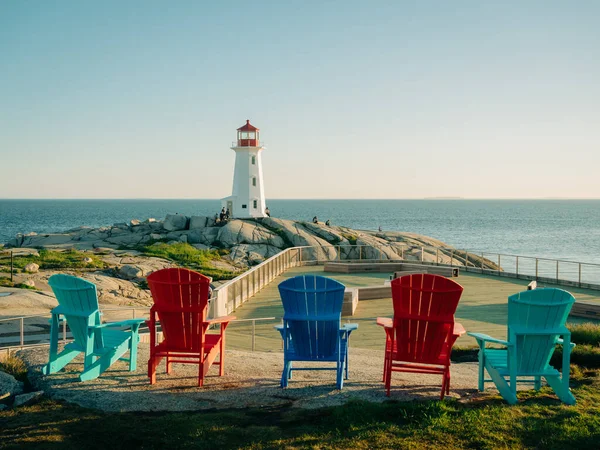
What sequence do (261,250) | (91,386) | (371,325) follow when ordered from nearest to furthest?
(91,386) < (371,325) < (261,250)

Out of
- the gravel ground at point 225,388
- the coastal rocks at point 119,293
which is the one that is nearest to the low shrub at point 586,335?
the gravel ground at point 225,388

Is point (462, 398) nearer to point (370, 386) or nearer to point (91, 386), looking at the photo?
point (370, 386)

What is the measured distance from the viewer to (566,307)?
5.88 m

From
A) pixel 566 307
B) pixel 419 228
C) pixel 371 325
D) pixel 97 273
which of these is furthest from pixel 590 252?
pixel 566 307

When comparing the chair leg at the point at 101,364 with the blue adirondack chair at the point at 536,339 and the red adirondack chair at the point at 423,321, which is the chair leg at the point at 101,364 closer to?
the red adirondack chair at the point at 423,321

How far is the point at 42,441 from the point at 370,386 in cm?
315

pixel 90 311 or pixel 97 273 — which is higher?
pixel 90 311

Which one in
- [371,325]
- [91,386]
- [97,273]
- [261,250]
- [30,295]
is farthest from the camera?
[261,250]

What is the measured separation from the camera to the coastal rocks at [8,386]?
6109 mm

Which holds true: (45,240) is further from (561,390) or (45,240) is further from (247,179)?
(561,390)

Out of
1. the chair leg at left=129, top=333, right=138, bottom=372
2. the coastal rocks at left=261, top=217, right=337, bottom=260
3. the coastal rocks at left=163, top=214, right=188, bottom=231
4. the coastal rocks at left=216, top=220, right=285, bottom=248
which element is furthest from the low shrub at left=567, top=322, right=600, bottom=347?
the coastal rocks at left=163, top=214, right=188, bottom=231

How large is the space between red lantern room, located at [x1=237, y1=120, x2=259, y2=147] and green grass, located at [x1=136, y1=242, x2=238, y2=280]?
14.3m

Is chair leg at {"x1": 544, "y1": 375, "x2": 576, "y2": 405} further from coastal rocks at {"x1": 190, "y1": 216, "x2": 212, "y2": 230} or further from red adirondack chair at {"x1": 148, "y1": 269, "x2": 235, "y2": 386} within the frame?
coastal rocks at {"x1": 190, "y1": 216, "x2": 212, "y2": 230}

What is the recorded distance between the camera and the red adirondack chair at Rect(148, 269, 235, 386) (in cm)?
634
